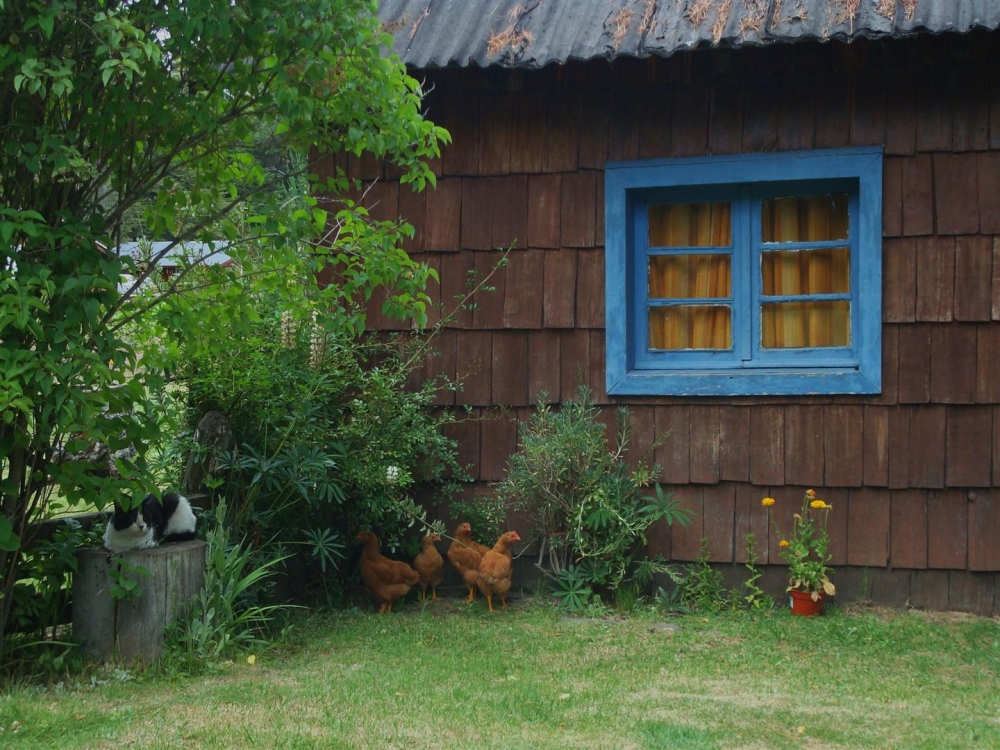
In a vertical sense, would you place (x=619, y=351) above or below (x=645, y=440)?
above

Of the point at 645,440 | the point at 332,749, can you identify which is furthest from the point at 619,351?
the point at 332,749

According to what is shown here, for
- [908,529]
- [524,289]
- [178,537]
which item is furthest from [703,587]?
[178,537]

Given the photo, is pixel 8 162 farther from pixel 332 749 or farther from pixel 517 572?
pixel 517 572

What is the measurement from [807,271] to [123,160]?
3936mm

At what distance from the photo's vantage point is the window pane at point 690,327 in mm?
6523

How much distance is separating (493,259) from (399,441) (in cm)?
137

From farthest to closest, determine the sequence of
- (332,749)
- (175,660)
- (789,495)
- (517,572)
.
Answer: (517,572) < (789,495) < (175,660) < (332,749)

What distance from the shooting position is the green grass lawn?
13.0 ft

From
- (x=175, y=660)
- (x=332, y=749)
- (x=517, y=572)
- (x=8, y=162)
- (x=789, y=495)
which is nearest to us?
(x=332, y=749)

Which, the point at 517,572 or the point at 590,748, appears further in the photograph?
the point at 517,572

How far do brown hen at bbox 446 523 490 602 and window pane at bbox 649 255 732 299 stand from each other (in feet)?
6.25

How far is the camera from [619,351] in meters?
6.47

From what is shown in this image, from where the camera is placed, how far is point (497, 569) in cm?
614

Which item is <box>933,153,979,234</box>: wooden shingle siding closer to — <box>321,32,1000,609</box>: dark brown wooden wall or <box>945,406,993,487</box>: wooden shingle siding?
<box>321,32,1000,609</box>: dark brown wooden wall
